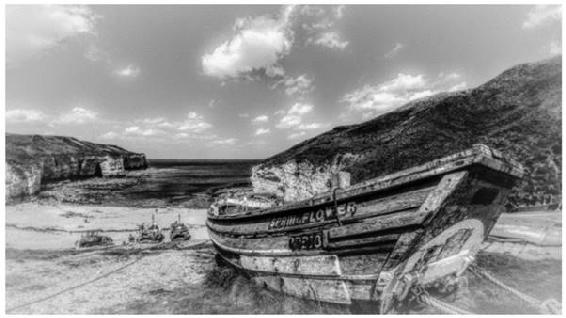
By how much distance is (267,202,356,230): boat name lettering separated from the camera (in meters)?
5.76

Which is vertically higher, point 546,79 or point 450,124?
point 546,79

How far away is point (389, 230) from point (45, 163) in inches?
2874

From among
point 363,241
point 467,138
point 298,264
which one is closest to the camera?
point 363,241

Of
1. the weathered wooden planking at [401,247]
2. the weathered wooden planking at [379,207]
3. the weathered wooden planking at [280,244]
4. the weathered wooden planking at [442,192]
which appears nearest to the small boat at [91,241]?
the weathered wooden planking at [280,244]

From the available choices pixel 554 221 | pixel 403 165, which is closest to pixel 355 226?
pixel 554 221

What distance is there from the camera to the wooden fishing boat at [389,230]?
15.9 ft

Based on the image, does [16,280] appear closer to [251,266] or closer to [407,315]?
[251,266]

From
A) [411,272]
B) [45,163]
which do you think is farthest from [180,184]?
[411,272]

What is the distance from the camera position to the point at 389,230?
207 inches

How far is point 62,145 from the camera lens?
80062mm

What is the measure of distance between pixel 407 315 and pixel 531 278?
481 centimetres

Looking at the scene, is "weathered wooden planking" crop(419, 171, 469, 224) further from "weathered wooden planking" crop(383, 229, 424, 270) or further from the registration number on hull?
the registration number on hull

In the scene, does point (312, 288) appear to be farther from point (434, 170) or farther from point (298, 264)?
point (434, 170)

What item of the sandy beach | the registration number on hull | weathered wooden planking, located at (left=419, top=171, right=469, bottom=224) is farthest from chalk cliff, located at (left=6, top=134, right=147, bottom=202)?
weathered wooden planking, located at (left=419, top=171, right=469, bottom=224)
